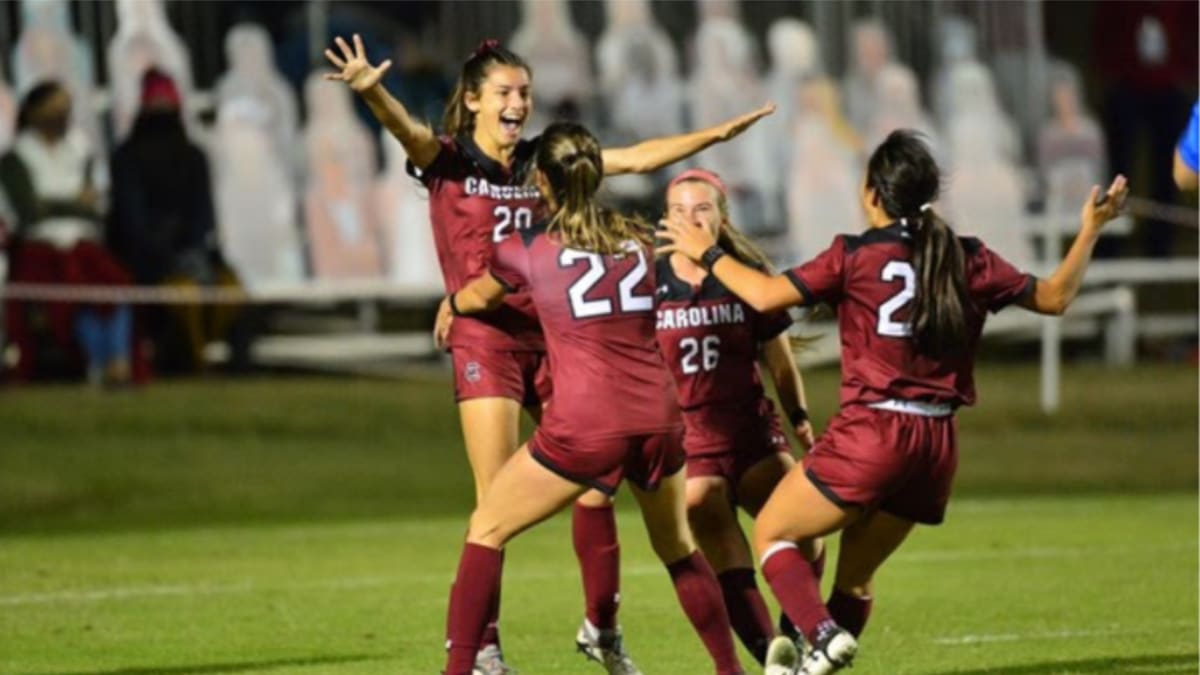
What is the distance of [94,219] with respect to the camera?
22.2 metres

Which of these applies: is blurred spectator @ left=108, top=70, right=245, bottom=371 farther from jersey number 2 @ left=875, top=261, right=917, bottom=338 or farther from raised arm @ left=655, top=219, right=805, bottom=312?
jersey number 2 @ left=875, top=261, right=917, bottom=338

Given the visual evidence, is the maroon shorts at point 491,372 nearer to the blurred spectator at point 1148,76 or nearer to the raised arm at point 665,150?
the raised arm at point 665,150

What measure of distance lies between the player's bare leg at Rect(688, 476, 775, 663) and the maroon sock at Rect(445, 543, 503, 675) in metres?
1.10

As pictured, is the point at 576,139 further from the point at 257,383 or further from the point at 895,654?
the point at 257,383

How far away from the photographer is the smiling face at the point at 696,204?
34.5 ft

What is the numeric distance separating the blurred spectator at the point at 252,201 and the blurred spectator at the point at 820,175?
4170mm

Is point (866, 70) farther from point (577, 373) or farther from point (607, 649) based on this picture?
point (577, 373)

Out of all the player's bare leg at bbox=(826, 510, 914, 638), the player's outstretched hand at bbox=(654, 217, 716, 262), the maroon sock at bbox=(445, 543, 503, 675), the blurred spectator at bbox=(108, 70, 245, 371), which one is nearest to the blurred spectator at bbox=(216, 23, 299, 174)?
the blurred spectator at bbox=(108, 70, 245, 371)

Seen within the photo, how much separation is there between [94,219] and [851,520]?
13.3 m

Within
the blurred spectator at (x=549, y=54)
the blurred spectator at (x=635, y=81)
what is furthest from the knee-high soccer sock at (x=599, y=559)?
the blurred spectator at (x=635, y=81)

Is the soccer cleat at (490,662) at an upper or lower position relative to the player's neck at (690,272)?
lower

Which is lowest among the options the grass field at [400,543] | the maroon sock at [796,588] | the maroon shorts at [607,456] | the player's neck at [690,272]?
the grass field at [400,543]

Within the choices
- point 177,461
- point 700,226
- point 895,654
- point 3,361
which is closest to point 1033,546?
point 895,654

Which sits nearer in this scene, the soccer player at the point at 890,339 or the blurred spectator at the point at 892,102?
the soccer player at the point at 890,339
